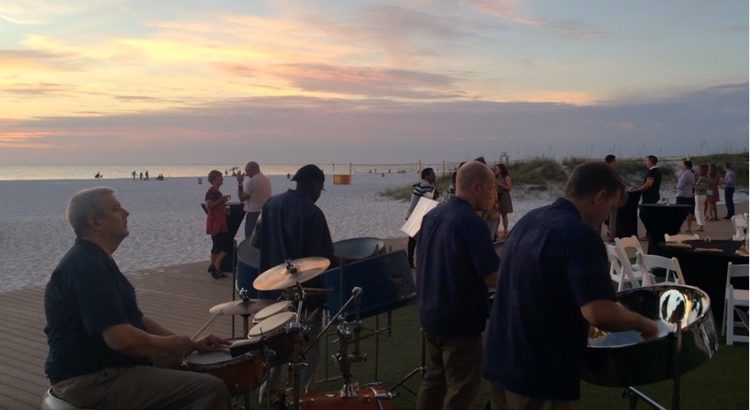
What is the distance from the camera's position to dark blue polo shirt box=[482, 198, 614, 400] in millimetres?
2176

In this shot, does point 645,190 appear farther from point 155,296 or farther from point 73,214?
point 73,214

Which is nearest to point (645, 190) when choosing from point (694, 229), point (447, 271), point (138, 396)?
point (694, 229)

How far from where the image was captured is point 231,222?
31.5ft

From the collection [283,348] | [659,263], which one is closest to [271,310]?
[283,348]

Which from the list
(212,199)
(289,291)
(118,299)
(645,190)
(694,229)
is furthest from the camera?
(694,229)

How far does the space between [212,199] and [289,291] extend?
5.45 meters

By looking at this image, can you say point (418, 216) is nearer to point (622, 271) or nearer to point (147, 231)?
point (622, 271)

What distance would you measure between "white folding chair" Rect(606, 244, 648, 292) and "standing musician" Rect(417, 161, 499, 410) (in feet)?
9.32

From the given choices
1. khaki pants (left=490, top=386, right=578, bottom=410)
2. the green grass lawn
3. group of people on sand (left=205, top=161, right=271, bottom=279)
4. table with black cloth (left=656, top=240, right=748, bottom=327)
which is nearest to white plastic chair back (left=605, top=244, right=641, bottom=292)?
table with black cloth (left=656, top=240, right=748, bottom=327)

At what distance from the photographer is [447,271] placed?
3.07 metres

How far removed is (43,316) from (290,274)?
432 centimetres

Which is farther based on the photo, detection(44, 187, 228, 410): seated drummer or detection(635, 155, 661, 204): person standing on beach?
detection(635, 155, 661, 204): person standing on beach

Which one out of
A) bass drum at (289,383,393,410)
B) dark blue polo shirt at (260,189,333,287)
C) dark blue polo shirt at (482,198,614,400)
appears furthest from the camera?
dark blue polo shirt at (260,189,333,287)

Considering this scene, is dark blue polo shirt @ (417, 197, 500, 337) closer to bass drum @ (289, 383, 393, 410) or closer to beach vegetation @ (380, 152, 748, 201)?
bass drum @ (289, 383, 393, 410)
